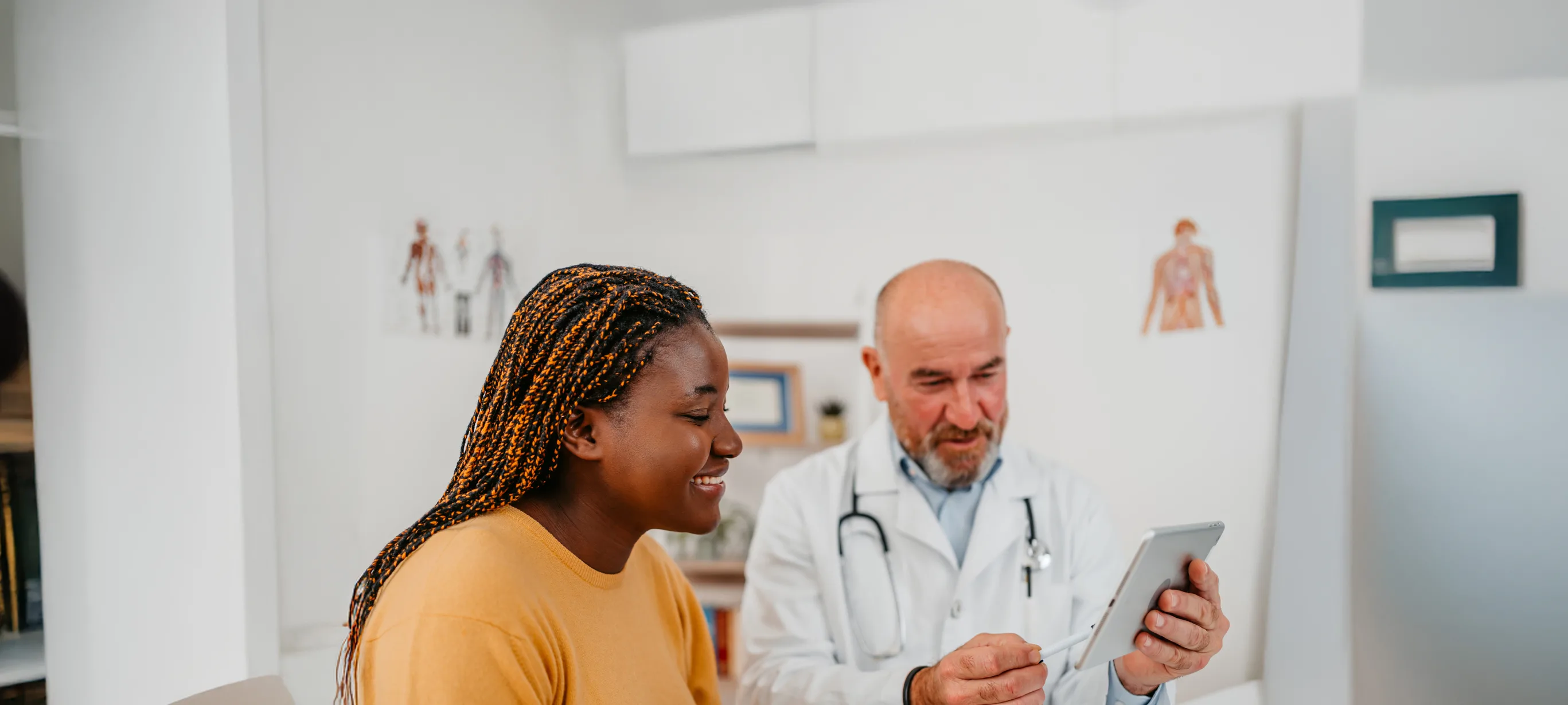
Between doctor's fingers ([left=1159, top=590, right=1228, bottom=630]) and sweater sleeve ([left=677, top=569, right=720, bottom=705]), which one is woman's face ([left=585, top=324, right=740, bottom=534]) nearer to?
sweater sleeve ([left=677, top=569, right=720, bottom=705])

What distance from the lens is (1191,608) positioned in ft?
4.85


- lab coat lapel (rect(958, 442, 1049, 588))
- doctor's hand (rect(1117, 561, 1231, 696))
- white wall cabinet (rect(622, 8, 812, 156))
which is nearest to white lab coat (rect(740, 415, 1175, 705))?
lab coat lapel (rect(958, 442, 1049, 588))

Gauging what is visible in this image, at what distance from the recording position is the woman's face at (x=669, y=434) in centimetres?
123

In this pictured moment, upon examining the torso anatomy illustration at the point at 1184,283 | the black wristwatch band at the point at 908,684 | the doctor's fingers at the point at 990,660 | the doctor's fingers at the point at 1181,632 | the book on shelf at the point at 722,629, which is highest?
the torso anatomy illustration at the point at 1184,283

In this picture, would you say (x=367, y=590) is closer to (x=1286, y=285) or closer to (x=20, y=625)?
(x=20, y=625)

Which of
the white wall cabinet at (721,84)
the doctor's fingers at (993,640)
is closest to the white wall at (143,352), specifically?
the white wall cabinet at (721,84)

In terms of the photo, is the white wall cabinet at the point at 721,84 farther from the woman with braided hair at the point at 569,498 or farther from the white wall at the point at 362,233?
the woman with braided hair at the point at 569,498

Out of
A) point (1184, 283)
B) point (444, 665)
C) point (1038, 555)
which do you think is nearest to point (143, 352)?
point (444, 665)

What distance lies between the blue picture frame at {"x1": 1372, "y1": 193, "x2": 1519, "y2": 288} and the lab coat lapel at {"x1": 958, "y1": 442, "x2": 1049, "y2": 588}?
821mm

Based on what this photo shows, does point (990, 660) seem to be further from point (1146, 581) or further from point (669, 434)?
point (669, 434)

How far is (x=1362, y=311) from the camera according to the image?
213 centimetres

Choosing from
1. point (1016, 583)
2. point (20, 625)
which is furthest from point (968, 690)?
point (20, 625)

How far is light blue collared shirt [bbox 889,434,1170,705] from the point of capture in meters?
2.19

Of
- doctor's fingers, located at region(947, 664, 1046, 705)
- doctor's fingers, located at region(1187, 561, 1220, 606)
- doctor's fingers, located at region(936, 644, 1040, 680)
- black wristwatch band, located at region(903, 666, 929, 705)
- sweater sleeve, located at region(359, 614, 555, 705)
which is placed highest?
sweater sleeve, located at region(359, 614, 555, 705)
